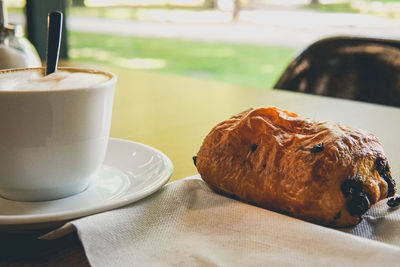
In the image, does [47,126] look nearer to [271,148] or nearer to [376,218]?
[271,148]

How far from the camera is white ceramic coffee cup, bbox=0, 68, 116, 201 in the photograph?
1.50 ft

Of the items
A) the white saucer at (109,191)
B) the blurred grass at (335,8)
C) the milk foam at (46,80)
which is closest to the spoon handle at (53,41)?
the milk foam at (46,80)

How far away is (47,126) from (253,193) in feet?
0.71

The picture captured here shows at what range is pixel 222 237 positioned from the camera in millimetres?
399

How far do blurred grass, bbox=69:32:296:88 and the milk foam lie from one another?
412cm

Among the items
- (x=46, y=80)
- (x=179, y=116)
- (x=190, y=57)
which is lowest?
(x=190, y=57)

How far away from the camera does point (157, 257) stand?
0.38m

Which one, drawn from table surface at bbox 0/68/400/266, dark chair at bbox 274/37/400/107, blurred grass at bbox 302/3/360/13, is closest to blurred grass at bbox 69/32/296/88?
blurred grass at bbox 302/3/360/13

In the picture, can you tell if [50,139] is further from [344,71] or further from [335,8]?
[335,8]

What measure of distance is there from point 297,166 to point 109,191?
215 mm

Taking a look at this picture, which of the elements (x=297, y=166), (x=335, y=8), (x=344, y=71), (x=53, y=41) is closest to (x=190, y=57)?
(x=335, y=8)

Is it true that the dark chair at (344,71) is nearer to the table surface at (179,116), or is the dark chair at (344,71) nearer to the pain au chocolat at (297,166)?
the table surface at (179,116)

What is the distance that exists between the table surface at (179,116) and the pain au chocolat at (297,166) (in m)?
0.11

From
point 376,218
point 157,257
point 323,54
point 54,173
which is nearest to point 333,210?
point 376,218
